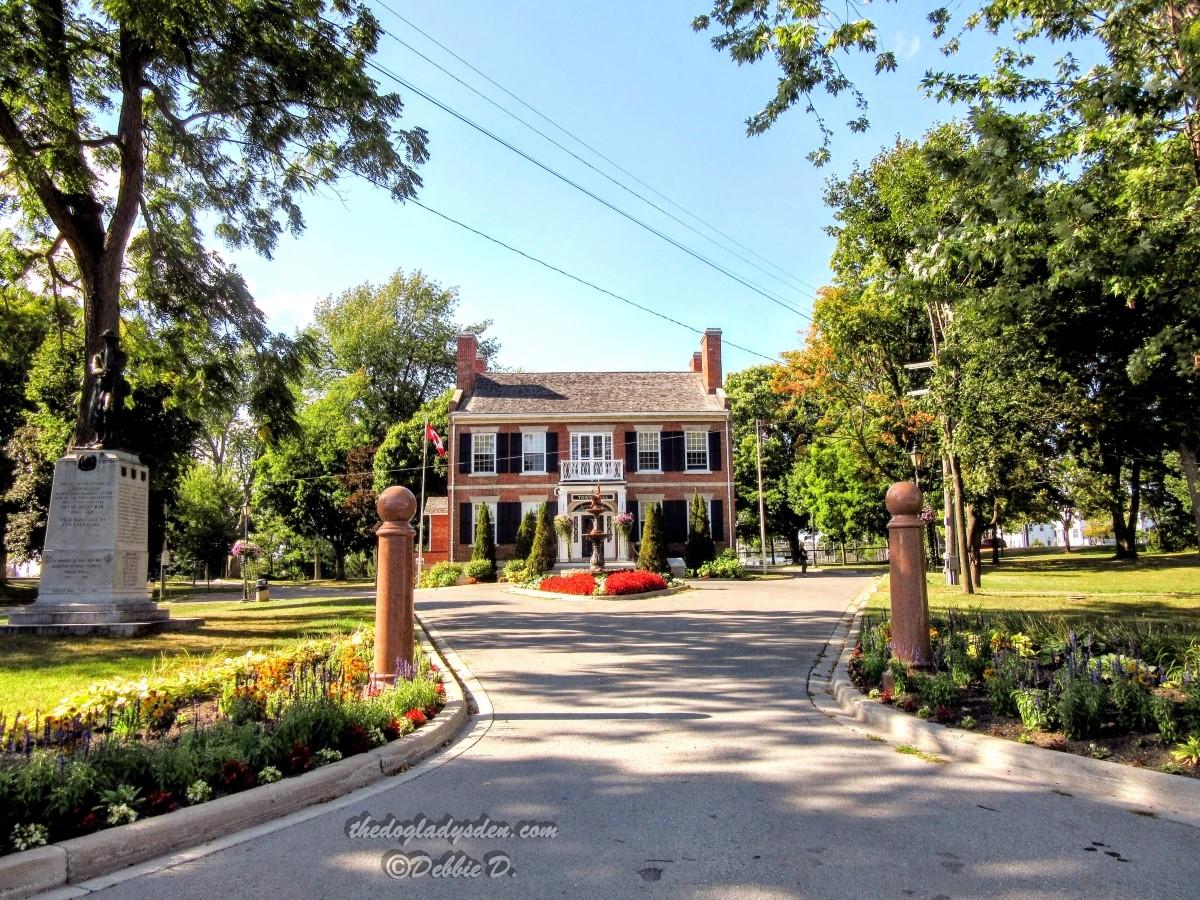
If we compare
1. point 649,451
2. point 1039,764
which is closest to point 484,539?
point 649,451

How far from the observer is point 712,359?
36.3 metres

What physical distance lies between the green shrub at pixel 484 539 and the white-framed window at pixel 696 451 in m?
9.18

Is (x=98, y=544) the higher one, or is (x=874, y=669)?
(x=98, y=544)

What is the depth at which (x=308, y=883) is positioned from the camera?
3439 mm

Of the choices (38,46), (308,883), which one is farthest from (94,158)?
(308,883)

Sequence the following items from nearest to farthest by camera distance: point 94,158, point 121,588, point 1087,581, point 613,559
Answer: point 121,588 → point 94,158 → point 1087,581 → point 613,559

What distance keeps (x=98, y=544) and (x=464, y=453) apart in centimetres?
Answer: 2135

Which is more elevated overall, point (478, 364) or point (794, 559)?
point (478, 364)

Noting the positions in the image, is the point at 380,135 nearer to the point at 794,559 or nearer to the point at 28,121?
the point at 28,121

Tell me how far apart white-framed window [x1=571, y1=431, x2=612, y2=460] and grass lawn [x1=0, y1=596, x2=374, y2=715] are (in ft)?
64.4

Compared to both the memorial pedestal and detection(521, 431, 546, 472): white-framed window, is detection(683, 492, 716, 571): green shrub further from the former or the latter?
the memorial pedestal

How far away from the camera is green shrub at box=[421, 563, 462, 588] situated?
29.5 metres

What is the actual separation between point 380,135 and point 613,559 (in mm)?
21975

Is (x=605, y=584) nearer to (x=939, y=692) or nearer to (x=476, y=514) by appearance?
(x=476, y=514)
